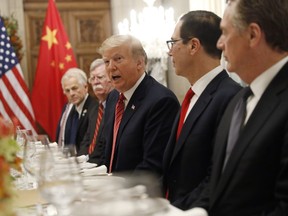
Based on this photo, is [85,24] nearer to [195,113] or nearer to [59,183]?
[195,113]

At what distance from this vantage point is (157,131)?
2.72 m

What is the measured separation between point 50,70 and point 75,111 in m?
1.61

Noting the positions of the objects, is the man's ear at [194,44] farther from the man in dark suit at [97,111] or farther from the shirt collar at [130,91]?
the man in dark suit at [97,111]

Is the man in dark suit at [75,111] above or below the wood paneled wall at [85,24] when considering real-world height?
below

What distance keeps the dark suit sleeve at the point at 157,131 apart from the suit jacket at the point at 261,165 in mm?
1025

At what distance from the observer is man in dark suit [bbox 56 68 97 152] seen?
15.9 feet

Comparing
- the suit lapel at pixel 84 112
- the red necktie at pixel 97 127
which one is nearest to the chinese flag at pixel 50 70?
the suit lapel at pixel 84 112

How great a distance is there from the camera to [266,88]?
5.36 feet

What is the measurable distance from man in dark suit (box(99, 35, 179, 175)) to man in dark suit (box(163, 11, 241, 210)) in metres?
0.39

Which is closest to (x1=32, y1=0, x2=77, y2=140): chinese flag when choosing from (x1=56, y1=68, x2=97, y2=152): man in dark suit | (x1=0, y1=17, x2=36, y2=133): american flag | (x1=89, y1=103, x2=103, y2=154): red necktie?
(x1=0, y1=17, x2=36, y2=133): american flag

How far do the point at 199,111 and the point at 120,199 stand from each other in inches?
50.0

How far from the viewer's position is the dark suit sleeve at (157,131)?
105 inches

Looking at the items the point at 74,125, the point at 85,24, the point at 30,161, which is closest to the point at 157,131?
the point at 30,161

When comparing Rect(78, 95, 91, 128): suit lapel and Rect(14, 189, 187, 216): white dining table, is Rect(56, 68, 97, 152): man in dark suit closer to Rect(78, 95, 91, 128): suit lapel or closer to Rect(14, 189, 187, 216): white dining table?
Rect(78, 95, 91, 128): suit lapel
